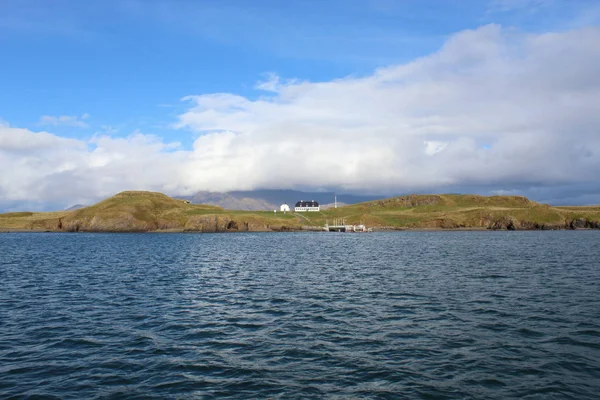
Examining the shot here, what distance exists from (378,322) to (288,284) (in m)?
22.5

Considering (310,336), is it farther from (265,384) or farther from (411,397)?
(411,397)

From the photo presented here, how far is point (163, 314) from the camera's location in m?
39.6

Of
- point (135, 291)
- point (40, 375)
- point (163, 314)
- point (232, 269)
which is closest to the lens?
point (40, 375)

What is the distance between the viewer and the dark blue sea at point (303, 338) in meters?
22.7

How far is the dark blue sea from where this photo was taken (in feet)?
74.4

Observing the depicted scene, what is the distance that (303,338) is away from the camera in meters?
31.3

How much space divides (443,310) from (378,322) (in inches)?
319

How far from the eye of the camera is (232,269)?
246 ft

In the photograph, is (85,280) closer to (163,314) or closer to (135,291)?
(135,291)

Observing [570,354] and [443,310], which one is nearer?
[570,354]

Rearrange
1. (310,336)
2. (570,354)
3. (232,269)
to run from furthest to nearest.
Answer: (232,269)
(310,336)
(570,354)

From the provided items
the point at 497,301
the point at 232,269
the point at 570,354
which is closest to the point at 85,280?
the point at 232,269

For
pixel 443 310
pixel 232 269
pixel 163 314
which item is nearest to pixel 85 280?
pixel 232 269

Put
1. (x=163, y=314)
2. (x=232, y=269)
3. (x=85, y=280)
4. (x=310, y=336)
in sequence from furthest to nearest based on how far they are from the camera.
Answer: (x=232, y=269), (x=85, y=280), (x=163, y=314), (x=310, y=336)
